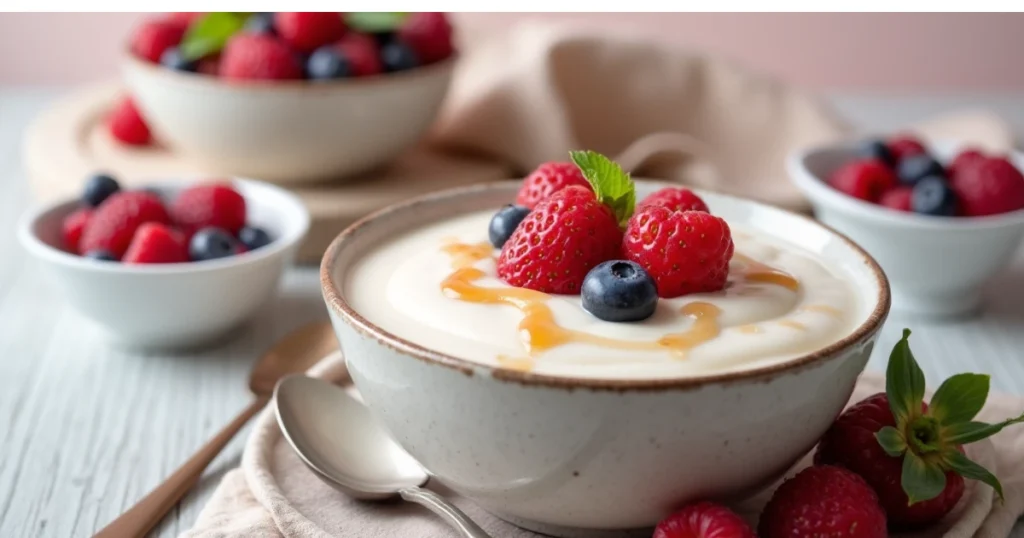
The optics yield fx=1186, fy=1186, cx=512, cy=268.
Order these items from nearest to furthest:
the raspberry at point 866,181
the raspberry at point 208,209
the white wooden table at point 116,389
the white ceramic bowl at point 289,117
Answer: the white wooden table at point 116,389 < the raspberry at point 208,209 < the raspberry at point 866,181 < the white ceramic bowl at point 289,117

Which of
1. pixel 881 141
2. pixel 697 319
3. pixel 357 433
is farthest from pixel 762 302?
pixel 881 141

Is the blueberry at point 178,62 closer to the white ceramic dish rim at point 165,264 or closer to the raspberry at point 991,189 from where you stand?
the white ceramic dish rim at point 165,264

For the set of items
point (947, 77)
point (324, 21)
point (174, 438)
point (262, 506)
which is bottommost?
point (947, 77)

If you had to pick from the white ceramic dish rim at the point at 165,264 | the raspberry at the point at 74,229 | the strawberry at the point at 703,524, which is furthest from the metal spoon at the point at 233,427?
the strawberry at the point at 703,524

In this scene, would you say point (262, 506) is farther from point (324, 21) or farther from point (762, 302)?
point (324, 21)

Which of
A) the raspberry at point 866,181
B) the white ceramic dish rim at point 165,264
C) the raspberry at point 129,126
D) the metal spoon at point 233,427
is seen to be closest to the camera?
the metal spoon at point 233,427

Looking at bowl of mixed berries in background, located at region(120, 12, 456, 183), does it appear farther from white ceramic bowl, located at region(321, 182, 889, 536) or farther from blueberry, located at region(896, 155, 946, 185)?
white ceramic bowl, located at region(321, 182, 889, 536)

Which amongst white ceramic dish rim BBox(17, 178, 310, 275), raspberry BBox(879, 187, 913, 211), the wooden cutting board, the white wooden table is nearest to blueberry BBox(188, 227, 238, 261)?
white ceramic dish rim BBox(17, 178, 310, 275)
